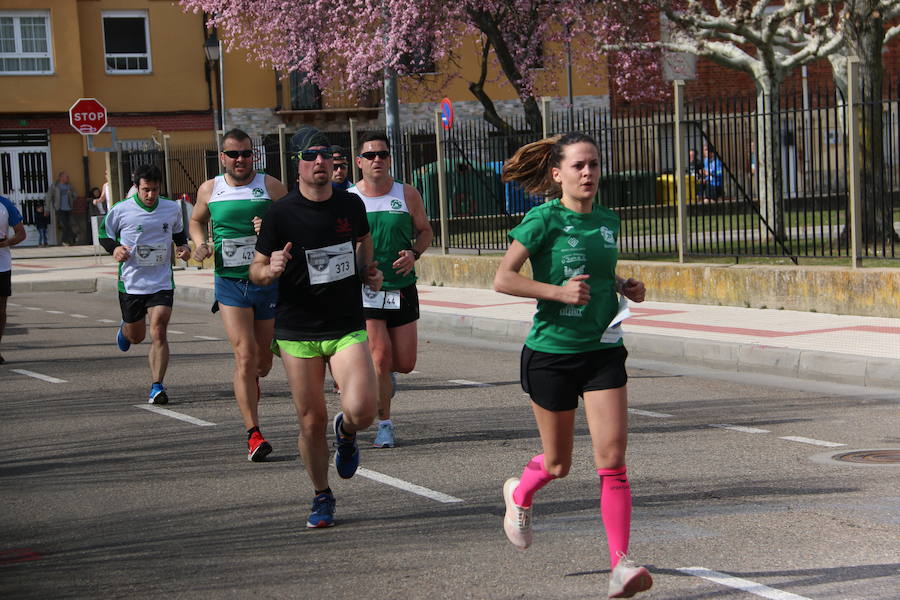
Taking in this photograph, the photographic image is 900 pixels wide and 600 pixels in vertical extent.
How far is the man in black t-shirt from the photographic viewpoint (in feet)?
20.5

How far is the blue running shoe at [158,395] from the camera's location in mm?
10414

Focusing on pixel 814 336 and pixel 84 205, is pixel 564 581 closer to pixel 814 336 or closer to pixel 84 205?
pixel 814 336

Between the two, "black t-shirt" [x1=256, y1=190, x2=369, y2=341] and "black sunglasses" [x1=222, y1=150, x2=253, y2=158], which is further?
"black sunglasses" [x1=222, y1=150, x2=253, y2=158]

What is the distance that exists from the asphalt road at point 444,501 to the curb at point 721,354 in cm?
28

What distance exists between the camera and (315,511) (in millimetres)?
6289

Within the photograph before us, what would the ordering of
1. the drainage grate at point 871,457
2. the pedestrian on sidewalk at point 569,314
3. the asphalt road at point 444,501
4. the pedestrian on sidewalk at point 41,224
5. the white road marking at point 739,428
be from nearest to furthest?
Answer: the pedestrian on sidewalk at point 569,314 → the asphalt road at point 444,501 → the drainage grate at point 871,457 → the white road marking at point 739,428 → the pedestrian on sidewalk at point 41,224

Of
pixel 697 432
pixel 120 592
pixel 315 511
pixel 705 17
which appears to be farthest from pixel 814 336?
pixel 705 17

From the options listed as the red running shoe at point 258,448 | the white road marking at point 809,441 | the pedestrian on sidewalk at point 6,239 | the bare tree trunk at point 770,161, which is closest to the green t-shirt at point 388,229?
the red running shoe at point 258,448

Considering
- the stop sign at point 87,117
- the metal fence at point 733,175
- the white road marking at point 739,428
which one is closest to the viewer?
the white road marking at point 739,428

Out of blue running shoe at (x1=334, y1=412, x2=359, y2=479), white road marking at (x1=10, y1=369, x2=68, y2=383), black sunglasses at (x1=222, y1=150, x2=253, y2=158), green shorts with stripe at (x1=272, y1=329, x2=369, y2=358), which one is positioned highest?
black sunglasses at (x1=222, y1=150, x2=253, y2=158)

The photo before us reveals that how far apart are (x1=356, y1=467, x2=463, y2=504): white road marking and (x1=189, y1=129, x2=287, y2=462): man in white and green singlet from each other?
104 centimetres

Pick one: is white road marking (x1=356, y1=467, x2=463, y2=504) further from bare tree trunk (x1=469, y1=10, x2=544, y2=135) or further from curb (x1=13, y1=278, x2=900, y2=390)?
bare tree trunk (x1=469, y1=10, x2=544, y2=135)

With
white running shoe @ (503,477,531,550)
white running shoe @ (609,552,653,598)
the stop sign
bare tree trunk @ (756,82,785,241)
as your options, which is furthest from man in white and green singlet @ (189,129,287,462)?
the stop sign

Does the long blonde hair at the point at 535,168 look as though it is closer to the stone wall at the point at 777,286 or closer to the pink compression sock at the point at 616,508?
the pink compression sock at the point at 616,508
